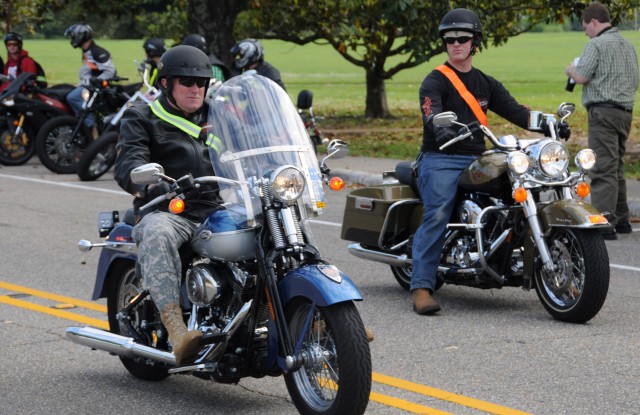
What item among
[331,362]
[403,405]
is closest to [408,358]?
[403,405]

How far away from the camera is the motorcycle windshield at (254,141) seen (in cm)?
558

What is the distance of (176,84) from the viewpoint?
598cm

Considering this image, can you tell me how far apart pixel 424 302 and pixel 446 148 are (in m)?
1.04

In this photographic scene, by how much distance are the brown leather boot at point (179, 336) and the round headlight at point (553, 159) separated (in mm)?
3007

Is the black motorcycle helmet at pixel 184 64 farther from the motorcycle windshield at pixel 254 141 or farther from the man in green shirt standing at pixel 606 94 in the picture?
the man in green shirt standing at pixel 606 94

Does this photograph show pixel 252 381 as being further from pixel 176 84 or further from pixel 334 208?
pixel 334 208

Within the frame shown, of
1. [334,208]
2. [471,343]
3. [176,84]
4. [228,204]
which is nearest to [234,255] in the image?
[228,204]

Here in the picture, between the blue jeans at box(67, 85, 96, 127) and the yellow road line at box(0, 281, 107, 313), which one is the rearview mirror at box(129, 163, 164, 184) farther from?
the blue jeans at box(67, 85, 96, 127)

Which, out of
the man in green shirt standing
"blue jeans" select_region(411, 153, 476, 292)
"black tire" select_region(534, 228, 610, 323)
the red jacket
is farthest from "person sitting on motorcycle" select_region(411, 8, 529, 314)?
the red jacket

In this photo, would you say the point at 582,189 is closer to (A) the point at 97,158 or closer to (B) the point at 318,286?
(B) the point at 318,286

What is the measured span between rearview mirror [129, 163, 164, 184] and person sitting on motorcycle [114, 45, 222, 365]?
0.14 meters

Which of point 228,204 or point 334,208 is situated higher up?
point 228,204

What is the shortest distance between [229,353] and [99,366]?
4.86 feet

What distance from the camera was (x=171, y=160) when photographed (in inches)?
240
